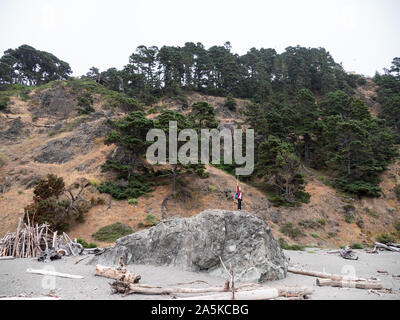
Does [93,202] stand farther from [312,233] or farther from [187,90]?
[187,90]

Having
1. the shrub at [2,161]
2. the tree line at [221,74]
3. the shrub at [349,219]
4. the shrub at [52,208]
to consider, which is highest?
the tree line at [221,74]

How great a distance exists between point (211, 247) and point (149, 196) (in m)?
14.5

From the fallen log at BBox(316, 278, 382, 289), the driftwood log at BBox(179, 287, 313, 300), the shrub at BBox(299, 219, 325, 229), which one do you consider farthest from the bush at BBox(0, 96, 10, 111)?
the fallen log at BBox(316, 278, 382, 289)

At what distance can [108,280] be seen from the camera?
8.80 meters

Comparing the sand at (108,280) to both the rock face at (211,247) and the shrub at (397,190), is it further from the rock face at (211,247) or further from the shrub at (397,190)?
the shrub at (397,190)

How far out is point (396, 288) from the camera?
8.34m

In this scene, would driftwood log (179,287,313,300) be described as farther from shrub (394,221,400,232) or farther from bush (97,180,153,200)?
shrub (394,221,400,232)

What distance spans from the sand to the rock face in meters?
0.50

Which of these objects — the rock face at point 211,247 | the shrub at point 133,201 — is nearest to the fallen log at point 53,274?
the rock face at point 211,247

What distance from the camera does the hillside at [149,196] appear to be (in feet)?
68.9

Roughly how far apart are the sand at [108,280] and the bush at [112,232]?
446 cm

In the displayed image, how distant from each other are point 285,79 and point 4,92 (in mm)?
57274

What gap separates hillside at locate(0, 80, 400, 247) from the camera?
21016 mm
